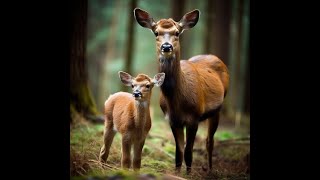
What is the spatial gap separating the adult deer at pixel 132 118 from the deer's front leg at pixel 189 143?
0.66 metres

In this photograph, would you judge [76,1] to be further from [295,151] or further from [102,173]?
[295,151]

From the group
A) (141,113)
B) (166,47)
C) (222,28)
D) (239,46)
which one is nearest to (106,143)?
(141,113)

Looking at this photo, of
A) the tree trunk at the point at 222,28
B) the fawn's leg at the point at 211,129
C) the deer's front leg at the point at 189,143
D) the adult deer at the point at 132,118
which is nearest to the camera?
the adult deer at the point at 132,118

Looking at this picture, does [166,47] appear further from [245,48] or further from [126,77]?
[245,48]

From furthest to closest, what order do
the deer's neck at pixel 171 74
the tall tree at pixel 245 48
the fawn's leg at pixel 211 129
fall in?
1. the tall tree at pixel 245 48
2. the fawn's leg at pixel 211 129
3. the deer's neck at pixel 171 74

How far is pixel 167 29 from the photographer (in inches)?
248

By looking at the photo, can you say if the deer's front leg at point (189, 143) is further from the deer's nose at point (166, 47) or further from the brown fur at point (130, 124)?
the deer's nose at point (166, 47)

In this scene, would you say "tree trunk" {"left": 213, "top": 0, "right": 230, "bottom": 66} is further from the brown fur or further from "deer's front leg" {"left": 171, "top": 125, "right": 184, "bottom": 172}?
the brown fur

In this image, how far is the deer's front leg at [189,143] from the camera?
6848 millimetres

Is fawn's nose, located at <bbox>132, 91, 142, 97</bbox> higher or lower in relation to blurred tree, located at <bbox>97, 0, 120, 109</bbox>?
lower

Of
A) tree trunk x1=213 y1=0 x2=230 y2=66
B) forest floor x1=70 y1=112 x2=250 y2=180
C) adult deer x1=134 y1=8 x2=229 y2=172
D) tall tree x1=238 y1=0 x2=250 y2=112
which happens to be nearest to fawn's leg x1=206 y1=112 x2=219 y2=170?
adult deer x1=134 y1=8 x2=229 y2=172

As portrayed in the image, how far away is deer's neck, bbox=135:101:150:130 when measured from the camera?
637 centimetres

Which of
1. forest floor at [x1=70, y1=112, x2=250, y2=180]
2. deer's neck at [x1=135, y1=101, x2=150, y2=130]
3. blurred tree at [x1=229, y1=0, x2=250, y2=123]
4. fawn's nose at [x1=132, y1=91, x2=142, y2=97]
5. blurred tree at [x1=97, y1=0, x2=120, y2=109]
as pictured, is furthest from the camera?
blurred tree at [x1=97, y1=0, x2=120, y2=109]

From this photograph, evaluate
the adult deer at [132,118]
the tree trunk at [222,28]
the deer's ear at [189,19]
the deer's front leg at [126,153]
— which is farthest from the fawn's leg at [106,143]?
the tree trunk at [222,28]
